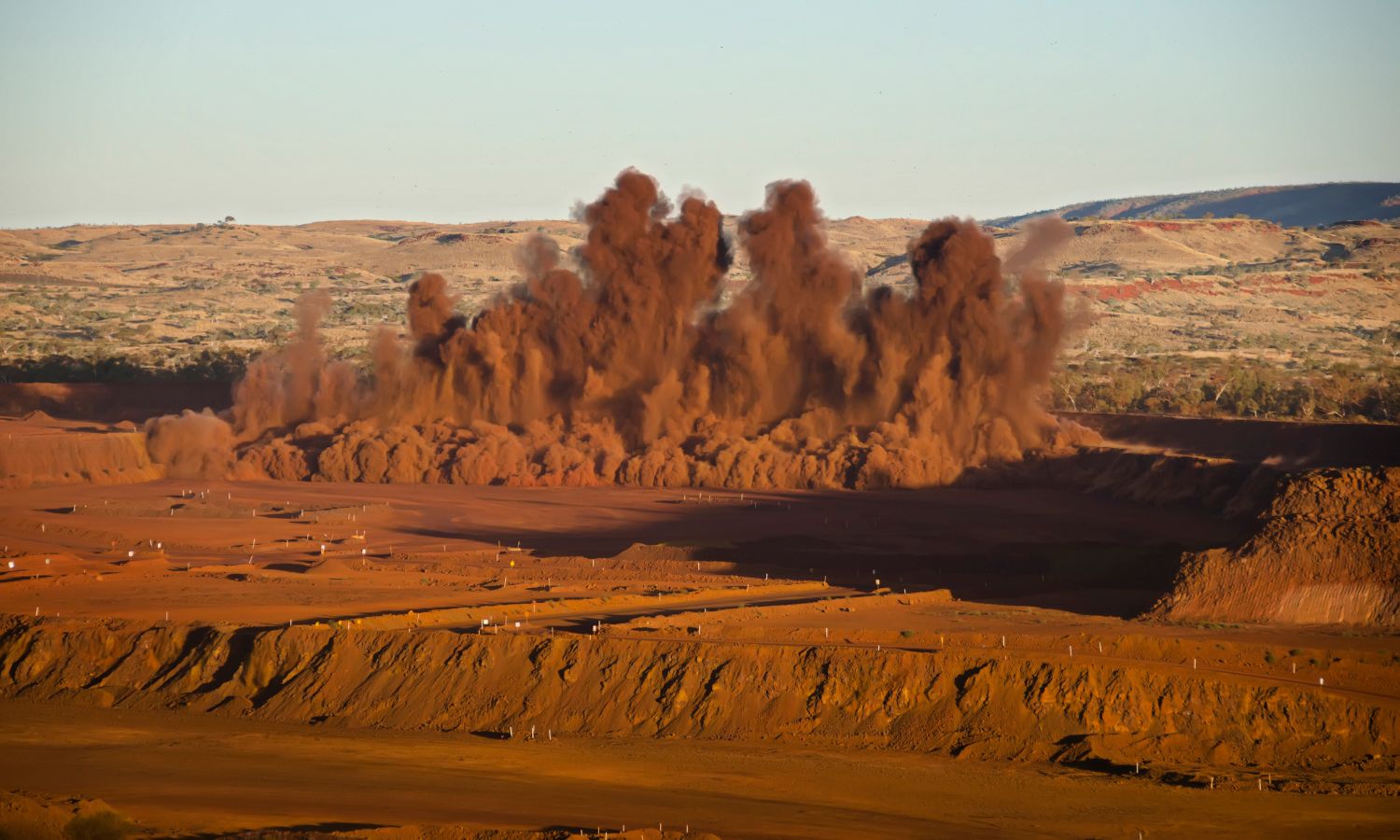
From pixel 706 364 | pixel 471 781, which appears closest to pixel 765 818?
pixel 471 781

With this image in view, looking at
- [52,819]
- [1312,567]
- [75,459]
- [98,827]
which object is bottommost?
[75,459]

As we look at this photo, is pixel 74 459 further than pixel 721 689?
Yes

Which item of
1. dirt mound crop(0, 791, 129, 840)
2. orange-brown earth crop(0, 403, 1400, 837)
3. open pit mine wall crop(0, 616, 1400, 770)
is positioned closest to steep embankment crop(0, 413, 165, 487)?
orange-brown earth crop(0, 403, 1400, 837)

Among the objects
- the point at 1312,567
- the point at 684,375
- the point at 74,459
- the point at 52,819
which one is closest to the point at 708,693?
the point at 52,819

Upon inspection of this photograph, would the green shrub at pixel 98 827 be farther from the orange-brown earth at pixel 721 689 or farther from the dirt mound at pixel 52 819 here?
the orange-brown earth at pixel 721 689

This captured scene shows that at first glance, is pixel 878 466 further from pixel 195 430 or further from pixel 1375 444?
pixel 195 430

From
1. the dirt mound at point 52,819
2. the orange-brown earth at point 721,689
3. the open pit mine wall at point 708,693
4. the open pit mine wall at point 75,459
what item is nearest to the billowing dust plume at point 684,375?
the open pit mine wall at point 75,459

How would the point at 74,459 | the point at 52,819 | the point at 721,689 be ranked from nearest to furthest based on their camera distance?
the point at 52,819 < the point at 721,689 < the point at 74,459

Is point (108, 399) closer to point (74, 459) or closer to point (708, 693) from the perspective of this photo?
point (74, 459)

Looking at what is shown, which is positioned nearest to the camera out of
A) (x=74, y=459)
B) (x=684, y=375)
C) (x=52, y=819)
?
(x=52, y=819)
